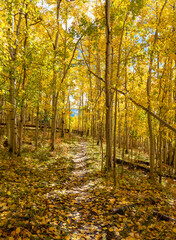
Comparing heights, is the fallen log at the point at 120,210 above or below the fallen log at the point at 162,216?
above

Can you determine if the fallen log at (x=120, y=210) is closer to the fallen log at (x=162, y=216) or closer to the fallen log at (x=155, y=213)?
the fallen log at (x=155, y=213)

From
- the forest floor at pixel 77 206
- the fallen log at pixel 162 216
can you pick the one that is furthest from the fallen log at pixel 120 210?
the fallen log at pixel 162 216

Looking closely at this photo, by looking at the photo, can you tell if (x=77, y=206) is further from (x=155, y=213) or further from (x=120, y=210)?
(x=155, y=213)

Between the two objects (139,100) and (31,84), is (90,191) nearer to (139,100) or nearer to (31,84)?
(139,100)

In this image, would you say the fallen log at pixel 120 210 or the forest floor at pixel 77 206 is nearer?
the forest floor at pixel 77 206

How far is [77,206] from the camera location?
180 inches

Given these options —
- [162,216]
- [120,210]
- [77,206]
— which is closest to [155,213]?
[162,216]

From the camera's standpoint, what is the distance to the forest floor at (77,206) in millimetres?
3242

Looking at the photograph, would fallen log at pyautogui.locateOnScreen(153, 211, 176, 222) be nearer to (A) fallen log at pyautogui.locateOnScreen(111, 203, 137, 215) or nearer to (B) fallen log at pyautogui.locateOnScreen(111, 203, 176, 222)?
(B) fallen log at pyautogui.locateOnScreen(111, 203, 176, 222)

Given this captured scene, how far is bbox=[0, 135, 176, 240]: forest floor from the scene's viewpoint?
128 inches

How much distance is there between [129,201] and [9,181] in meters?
4.38

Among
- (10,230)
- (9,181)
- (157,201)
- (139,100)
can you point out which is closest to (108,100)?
(139,100)

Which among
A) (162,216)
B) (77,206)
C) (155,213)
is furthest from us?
(77,206)

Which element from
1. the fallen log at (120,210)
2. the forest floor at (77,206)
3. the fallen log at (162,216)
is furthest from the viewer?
the fallen log at (120,210)
